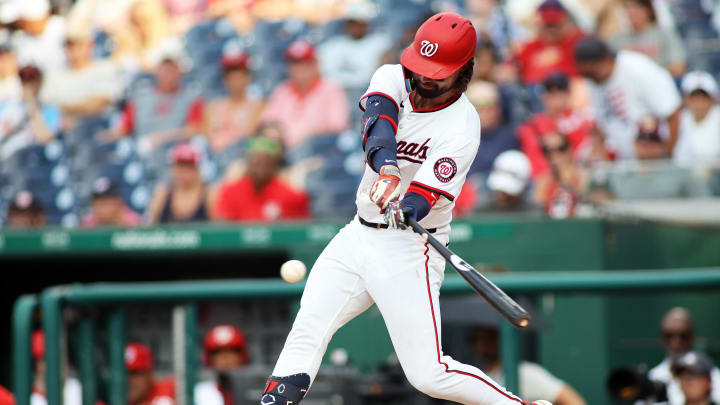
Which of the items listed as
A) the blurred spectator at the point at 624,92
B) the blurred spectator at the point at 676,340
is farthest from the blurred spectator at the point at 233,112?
the blurred spectator at the point at 676,340

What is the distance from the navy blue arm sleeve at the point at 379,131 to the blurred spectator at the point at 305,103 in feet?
13.9

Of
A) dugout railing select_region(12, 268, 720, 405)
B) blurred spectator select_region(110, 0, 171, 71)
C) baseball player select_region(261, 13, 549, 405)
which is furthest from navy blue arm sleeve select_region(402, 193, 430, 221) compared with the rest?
blurred spectator select_region(110, 0, 171, 71)

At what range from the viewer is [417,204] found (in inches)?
126

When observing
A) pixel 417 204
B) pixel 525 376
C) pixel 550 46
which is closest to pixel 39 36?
pixel 550 46

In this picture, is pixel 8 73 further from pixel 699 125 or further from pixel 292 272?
pixel 292 272

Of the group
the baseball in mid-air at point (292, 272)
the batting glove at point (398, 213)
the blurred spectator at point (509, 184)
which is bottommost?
the baseball in mid-air at point (292, 272)

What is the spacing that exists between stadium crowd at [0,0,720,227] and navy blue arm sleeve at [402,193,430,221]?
119 inches

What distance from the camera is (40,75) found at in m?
8.84

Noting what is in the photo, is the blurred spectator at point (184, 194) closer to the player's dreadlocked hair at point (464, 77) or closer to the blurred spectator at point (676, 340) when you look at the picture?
the blurred spectator at point (676, 340)

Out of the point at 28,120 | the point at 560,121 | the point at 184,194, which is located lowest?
the point at 184,194

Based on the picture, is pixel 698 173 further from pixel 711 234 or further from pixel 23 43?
pixel 23 43

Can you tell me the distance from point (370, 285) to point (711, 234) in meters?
3.18

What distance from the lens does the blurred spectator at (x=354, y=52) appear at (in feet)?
26.4

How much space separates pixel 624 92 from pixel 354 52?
2076 millimetres
